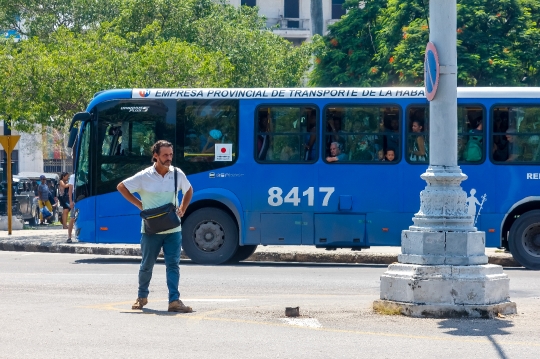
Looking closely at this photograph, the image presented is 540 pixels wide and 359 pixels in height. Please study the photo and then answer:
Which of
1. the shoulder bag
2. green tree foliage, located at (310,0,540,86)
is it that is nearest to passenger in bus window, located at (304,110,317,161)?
the shoulder bag

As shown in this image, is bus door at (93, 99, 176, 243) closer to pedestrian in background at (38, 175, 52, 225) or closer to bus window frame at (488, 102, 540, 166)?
bus window frame at (488, 102, 540, 166)

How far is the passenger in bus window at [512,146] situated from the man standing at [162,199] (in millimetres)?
8412

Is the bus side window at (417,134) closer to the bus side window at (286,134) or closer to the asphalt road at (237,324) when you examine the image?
the bus side window at (286,134)

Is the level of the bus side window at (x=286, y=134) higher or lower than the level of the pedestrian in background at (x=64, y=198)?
higher

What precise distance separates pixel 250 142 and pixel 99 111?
2722 mm

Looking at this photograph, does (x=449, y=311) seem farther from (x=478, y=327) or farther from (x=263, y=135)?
(x=263, y=135)

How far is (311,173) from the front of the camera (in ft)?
57.4

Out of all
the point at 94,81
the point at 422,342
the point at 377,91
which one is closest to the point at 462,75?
the point at 94,81

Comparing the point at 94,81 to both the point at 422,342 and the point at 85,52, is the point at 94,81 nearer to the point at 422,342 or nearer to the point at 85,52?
the point at 85,52

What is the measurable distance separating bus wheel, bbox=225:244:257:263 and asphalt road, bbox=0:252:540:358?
3995mm

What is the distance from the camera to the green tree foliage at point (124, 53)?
95.9 feet

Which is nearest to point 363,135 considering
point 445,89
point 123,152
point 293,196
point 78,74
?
point 293,196

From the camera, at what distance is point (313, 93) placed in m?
17.5

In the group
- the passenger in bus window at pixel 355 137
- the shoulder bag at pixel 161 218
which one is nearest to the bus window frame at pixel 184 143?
the passenger in bus window at pixel 355 137
